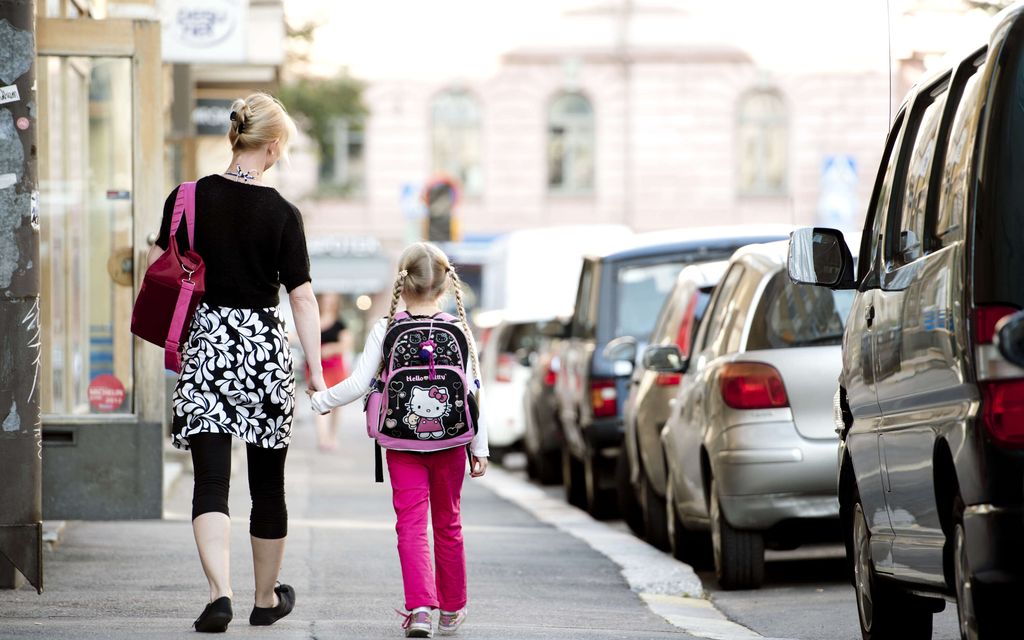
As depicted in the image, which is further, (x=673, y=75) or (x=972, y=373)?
(x=673, y=75)

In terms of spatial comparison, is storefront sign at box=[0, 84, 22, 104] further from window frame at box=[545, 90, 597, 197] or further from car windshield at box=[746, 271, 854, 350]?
window frame at box=[545, 90, 597, 197]

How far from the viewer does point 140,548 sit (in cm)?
945

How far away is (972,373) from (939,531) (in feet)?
2.25

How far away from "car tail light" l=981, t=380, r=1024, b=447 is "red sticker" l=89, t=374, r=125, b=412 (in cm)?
730

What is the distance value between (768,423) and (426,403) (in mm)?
2306

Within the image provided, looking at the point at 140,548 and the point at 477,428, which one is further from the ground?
the point at 477,428

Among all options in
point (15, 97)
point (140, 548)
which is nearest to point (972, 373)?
point (15, 97)

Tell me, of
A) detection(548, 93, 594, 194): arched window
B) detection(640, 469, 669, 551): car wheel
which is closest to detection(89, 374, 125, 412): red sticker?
detection(640, 469, 669, 551): car wheel

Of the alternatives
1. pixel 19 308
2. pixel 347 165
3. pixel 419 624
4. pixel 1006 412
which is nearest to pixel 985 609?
pixel 1006 412

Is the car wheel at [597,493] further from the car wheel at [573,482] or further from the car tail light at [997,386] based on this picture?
the car tail light at [997,386]

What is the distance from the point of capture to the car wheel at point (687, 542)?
10336 millimetres

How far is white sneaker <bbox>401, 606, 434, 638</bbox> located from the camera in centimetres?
670

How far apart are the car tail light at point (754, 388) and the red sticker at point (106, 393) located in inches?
151

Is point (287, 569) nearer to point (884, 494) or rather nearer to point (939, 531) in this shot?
point (884, 494)
